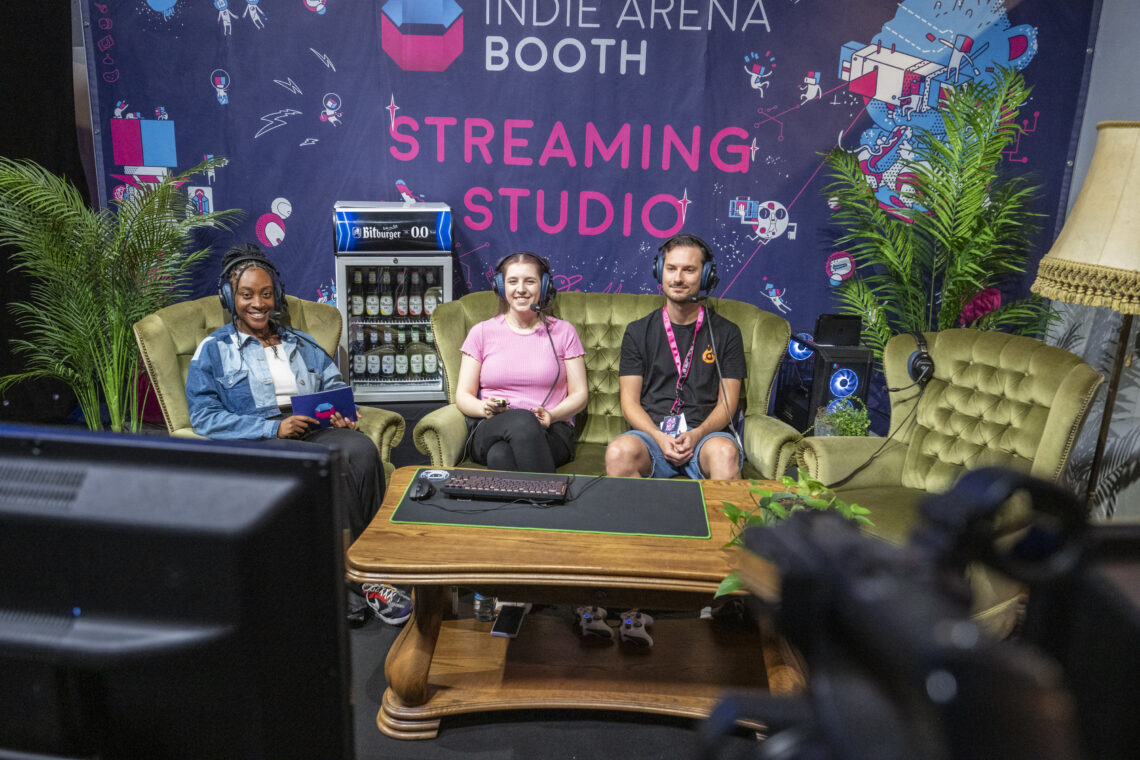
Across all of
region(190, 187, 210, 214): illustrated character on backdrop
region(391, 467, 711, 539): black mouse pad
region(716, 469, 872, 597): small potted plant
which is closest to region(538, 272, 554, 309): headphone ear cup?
region(391, 467, 711, 539): black mouse pad

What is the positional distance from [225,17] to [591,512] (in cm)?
326

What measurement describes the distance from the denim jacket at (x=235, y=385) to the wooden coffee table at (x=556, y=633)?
2.61 feet

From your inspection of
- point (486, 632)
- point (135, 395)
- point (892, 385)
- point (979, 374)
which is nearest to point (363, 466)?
point (486, 632)

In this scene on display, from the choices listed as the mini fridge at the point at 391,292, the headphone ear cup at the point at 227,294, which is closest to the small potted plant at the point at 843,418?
the mini fridge at the point at 391,292

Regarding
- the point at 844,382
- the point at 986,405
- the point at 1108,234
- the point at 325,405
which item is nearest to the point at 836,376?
the point at 844,382

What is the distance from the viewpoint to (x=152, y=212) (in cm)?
371

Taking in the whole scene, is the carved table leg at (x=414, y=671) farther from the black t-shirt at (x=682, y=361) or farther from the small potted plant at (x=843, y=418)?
the small potted plant at (x=843, y=418)

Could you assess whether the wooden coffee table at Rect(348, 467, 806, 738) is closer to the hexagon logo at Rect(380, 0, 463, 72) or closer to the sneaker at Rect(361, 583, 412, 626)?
the sneaker at Rect(361, 583, 412, 626)

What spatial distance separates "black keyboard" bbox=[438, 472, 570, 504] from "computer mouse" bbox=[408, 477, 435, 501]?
0.14ft

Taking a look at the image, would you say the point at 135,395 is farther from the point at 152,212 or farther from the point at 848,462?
the point at 848,462

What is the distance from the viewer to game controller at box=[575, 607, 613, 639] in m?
2.57

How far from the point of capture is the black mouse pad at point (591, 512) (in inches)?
90.0

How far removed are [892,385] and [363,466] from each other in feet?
6.95

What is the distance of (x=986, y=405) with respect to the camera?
117 inches
